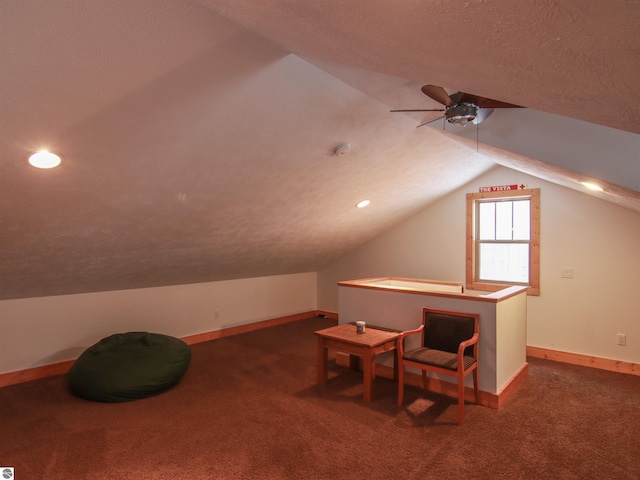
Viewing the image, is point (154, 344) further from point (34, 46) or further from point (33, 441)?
point (34, 46)

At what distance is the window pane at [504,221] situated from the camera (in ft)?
Result: 17.2

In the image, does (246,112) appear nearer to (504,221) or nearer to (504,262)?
(504,221)

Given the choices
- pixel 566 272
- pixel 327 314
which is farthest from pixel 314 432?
pixel 327 314

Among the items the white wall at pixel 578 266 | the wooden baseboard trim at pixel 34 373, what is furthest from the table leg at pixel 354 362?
the wooden baseboard trim at pixel 34 373

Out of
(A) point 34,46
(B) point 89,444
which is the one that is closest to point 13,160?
(A) point 34,46

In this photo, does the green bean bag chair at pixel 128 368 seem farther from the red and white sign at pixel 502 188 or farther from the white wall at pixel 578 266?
the red and white sign at pixel 502 188

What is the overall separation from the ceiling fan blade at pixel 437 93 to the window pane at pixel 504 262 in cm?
342

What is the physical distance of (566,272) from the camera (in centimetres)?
469

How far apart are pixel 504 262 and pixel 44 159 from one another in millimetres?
5275

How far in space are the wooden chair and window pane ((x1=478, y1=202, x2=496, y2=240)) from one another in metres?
2.31

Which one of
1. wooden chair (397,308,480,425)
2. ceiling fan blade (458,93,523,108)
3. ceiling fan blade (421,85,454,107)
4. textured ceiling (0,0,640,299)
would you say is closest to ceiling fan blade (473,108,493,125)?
textured ceiling (0,0,640,299)

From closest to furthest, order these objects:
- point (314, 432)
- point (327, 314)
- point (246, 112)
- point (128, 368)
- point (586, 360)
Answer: point (246, 112) → point (314, 432) → point (128, 368) → point (586, 360) → point (327, 314)

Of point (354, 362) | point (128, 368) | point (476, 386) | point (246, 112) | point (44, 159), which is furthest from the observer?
point (354, 362)

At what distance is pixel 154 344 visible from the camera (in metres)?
4.05
